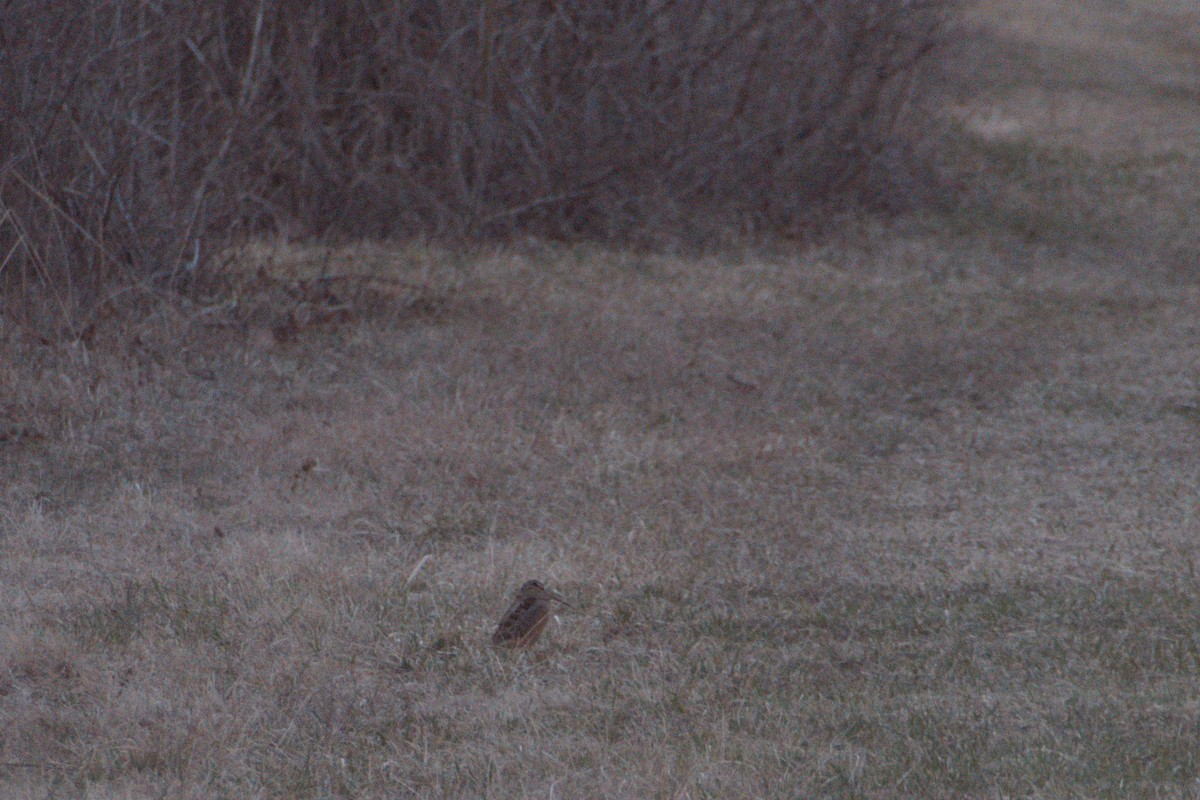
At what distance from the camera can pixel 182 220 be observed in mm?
8930

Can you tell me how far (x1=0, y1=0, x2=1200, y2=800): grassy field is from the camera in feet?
13.3

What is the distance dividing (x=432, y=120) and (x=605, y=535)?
664 cm

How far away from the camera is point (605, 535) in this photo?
6000 mm

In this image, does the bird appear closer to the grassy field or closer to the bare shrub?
the grassy field

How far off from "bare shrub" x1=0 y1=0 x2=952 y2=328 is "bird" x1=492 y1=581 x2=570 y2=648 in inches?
161

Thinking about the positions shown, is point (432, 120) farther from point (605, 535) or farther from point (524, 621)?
point (524, 621)

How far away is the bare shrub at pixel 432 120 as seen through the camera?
8195 mm

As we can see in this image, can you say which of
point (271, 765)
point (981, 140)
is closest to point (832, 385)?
point (271, 765)

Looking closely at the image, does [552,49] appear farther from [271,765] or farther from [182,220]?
[271,765]

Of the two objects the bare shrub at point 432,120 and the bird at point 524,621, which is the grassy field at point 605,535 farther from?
the bare shrub at point 432,120

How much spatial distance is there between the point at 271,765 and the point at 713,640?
160 cm

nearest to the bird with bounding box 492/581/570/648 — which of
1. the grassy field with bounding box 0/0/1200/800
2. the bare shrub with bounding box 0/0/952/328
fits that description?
the grassy field with bounding box 0/0/1200/800

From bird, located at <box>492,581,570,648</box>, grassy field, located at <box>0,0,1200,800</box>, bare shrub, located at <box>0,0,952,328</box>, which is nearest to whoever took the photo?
grassy field, located at <box>0,0,1200,800</box>

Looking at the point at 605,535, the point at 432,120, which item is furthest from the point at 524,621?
the point at 432,120
